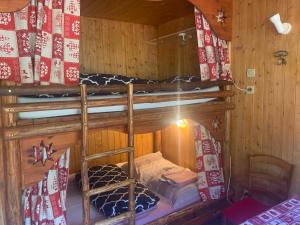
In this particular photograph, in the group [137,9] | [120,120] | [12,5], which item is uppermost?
[137,9]

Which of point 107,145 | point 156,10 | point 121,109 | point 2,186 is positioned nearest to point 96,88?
point 121,109

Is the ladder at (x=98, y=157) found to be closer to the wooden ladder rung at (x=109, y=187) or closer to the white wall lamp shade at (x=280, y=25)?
the wooden ladder rung at (x=109, y=187)

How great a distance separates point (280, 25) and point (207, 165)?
1.60m

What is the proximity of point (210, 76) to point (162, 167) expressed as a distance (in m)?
1.36

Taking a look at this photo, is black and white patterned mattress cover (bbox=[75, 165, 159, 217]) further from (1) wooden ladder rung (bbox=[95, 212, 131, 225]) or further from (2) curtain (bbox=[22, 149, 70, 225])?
(2) curtain (bbox=[22, 149, 70, 225])

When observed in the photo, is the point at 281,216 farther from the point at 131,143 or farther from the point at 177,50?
the point at 177,50

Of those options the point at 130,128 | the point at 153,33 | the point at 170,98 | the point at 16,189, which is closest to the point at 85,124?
the point at 130,128

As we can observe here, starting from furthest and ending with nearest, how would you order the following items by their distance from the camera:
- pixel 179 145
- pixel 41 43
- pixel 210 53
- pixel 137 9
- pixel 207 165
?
pixel 179 145
pixel 137 9
pixel 207 165
pixel 210 53
pixel 41 43

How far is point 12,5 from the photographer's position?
4.91ft

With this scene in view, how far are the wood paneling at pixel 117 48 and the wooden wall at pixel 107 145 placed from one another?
0.93 metres

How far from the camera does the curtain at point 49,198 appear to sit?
5.82 ft

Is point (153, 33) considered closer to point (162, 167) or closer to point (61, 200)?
point (162, 167)

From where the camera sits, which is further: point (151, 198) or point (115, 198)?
point (151, 198)

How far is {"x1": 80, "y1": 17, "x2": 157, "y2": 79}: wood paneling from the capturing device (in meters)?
3.32
